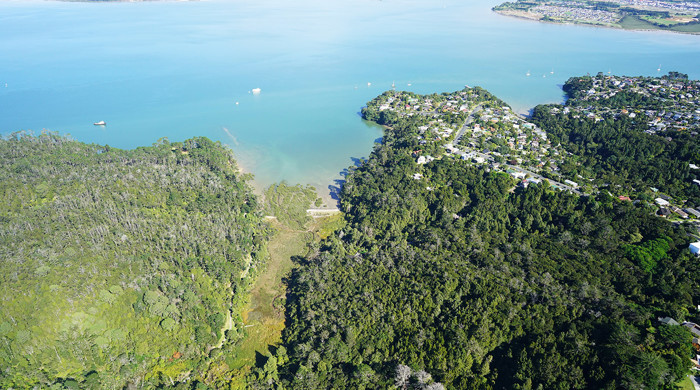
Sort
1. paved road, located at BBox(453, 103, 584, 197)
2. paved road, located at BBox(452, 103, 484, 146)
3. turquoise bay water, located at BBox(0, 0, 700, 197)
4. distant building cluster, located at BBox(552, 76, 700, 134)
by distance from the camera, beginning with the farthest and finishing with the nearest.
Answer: turquoise bay water, located at BBox(0, 0, 700, 197) < distant building cluster, located at BBox(552, 76, 700, 134) < paved road, located at BBox(452, 103, 484, 146) < paved road, located at BBox(453, 103, 584, 197)

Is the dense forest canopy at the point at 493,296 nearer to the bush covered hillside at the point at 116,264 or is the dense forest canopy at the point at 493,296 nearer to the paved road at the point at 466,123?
the bush covered hillside at the point at 116,264

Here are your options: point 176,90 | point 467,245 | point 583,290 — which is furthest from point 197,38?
point 583,290

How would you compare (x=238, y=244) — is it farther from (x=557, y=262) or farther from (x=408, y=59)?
(x=408, y=59)

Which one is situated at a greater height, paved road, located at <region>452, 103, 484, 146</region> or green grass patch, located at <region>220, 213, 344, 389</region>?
paved road, located at <region>452, 103, 484, 146</region>

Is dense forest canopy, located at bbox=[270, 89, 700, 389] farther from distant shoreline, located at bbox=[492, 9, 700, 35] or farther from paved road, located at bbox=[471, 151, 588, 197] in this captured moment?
distant shoreline, located at bbox=[492, 9, 700, 35]

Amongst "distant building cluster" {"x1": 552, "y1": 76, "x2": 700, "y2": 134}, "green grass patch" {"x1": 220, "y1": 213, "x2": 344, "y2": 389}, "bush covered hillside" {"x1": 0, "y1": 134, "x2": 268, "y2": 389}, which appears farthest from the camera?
"distant building cluster" {"x1": 552, "y1": 76, "x2": 700, "y2": 134}

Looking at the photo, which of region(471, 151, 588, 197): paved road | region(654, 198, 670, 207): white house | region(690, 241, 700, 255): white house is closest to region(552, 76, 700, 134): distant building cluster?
region(654, 198, 670, 207): white house
